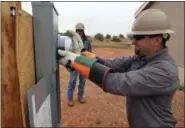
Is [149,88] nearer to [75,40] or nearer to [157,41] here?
[157,41]

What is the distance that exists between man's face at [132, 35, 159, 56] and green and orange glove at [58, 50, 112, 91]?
0.29 meters

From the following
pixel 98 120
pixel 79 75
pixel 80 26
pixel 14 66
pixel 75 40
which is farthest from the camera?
pixel 79 75

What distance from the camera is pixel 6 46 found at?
4.89ft

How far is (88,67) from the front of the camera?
195 centimetres

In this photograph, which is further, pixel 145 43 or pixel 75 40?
pixel 75 40

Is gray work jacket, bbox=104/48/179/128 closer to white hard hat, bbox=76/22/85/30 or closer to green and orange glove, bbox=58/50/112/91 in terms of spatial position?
green and orange glove, bbox=58/50/112/91

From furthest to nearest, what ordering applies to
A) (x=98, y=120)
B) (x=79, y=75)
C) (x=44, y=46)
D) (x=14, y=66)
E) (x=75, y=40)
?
(x=79, y=75), (x=98, y=120), (x=75, y=40), (x=44, y=46), (x=14, y=66)

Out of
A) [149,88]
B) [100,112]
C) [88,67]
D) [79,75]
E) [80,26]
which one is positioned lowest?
[100,112]

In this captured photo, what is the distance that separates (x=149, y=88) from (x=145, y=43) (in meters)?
0.35

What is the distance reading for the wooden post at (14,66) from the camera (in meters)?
1.49

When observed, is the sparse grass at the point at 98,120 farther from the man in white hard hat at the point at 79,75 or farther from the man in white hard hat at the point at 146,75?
the man in white hard hat at the point at 146,75

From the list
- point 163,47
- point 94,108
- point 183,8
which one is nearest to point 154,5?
point 183,8

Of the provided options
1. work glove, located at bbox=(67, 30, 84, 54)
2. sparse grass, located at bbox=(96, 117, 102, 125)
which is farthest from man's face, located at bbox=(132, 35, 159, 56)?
sparse grass, located at bbox=(96, 117, 102, 125)

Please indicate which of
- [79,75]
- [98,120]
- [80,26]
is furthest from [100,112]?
[80,26]
